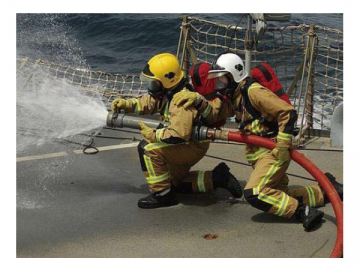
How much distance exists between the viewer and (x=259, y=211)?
5.84 m

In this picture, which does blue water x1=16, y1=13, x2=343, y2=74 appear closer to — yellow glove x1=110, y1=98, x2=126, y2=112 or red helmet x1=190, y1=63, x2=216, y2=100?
yellow glove x1=110, y1=98, x2=126, y2=112

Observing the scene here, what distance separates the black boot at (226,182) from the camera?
6.11 metres

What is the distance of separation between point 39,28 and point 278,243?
7054 millimetres

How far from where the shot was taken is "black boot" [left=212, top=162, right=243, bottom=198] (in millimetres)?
6113

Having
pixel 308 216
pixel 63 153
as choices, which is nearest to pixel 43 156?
pixel 63 153

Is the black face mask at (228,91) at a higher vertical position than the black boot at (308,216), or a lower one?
higher

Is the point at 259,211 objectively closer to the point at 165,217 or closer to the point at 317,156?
the point at 165,217

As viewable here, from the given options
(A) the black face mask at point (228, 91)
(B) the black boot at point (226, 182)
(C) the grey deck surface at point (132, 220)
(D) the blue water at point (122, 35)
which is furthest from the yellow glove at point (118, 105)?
(D) the blue water at point (122, 35)

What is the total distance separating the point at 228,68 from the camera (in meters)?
5.62

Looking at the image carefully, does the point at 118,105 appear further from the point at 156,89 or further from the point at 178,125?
the point at 178,125

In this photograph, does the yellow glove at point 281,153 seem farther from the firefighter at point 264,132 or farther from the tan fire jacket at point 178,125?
the tan fire jacket at point 178,125

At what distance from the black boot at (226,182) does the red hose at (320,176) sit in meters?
0.64

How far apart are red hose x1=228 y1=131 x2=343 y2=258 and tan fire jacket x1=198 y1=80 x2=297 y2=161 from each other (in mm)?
114

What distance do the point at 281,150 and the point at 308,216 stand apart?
632 millimetres
